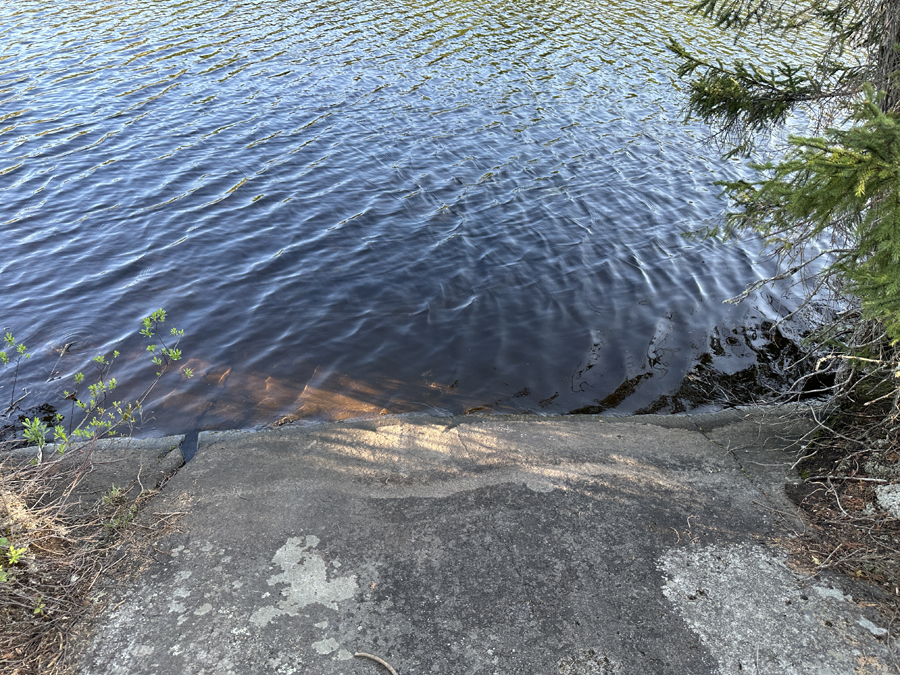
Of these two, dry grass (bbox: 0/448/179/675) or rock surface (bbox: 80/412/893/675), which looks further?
rock surface (bbox: 80/412/893/675)

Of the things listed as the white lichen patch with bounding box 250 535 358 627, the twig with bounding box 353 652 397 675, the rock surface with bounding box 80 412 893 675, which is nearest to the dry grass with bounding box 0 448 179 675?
the rock surface with bounding box 80 412 893 675

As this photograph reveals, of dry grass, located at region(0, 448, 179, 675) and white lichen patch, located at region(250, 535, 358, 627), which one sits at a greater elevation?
dry grass, located at region(0, 448, 179, 675)

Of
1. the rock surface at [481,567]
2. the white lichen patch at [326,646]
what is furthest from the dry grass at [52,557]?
the white lichen patch at [326,646]

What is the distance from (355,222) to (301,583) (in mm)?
7057

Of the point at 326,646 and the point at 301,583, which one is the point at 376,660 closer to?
the point at 326,646

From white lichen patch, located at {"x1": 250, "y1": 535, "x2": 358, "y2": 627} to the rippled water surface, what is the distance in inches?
97.9

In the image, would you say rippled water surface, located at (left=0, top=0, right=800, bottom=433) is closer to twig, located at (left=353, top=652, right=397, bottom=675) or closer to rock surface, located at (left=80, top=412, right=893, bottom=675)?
rock surface, located at (left=80, top=412, right=893, bottom=675)

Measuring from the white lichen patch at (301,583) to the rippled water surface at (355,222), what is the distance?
2488 millimetres

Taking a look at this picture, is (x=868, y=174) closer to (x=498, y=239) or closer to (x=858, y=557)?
(x=858, y=557)

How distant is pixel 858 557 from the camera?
391cm

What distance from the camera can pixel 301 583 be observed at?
379 centimetres

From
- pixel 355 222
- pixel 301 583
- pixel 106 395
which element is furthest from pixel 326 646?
pixel 355 222

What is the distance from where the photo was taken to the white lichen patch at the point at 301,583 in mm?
3635

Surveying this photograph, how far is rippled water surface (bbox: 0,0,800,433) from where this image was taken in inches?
281
